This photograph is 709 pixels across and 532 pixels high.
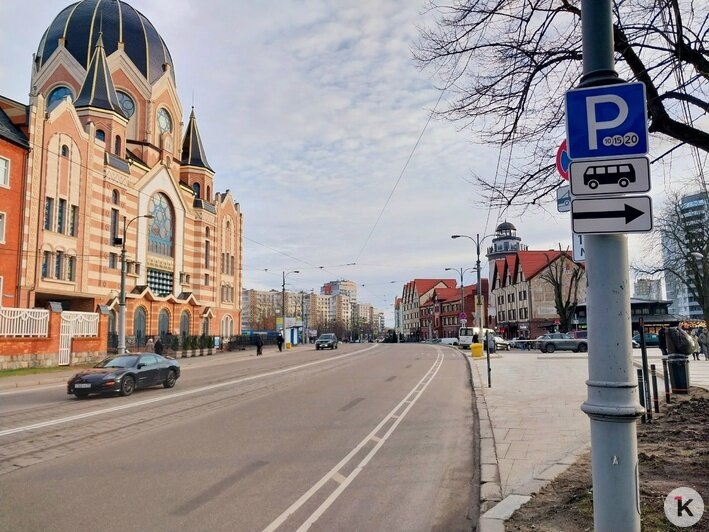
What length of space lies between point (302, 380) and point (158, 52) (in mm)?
41994

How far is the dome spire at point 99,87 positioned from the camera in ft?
133

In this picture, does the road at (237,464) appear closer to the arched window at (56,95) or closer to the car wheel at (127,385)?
the car wheel at (127,385)

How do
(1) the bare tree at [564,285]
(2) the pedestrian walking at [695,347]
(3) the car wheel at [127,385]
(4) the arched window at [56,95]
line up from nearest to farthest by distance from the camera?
(2) the pedestrian walking at [695,347], (3) the car wheel at [127,385], (4) the arched window at [56,95], (1) the bare tree at [564,285]

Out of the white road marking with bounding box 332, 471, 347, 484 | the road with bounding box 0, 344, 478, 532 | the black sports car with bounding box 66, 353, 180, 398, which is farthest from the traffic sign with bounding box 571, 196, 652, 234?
the black sports car with bounding box 66, 353, 180, 398

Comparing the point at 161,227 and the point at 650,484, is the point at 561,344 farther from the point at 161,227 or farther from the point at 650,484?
the point at 650,484

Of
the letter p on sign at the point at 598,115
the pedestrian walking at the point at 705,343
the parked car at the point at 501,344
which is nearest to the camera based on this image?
the letter p on sign at the point at 598,115

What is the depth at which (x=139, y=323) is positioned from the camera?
4216 cm

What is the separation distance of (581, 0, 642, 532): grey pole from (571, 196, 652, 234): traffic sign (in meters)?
0.12

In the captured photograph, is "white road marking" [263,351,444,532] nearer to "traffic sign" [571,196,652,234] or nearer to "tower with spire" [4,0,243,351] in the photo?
"traffic sign" [571,196,652,234]

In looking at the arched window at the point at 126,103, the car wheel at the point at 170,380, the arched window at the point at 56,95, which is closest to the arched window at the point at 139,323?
the arched window at the point at 126,103

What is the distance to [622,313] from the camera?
3.45 metres

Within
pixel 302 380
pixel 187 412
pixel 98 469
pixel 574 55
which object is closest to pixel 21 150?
pixel 302 380

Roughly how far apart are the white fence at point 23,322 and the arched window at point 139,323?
13.7 meters

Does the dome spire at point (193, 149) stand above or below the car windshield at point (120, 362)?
above
